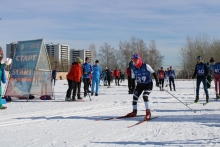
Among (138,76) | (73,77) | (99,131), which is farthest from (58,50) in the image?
(99,131)

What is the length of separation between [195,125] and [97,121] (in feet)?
7.82

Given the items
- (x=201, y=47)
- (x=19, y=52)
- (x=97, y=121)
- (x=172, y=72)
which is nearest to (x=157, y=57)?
(x=201, y=47)

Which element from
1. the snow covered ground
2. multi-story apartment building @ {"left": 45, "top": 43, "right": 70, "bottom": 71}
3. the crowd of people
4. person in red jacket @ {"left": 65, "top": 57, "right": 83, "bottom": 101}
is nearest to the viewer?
the snow covered ground

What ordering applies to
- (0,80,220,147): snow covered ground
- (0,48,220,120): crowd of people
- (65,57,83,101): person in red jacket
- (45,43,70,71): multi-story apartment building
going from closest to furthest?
(0,80,220,147): snow covered ground < (0,48,220,120): crowd of people < (65,57,83,101): person in red jacket < (45,43,70,71): multi-story apartment building

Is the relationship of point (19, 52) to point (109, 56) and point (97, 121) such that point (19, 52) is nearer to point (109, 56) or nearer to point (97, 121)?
point (97, 121)

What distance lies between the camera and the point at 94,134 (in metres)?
5.96

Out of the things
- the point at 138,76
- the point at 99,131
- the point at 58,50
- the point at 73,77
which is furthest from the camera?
the point at 58,50

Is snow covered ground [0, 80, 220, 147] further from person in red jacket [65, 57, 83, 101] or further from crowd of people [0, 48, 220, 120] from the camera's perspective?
person in red jacket [65, 57, 83, 101]

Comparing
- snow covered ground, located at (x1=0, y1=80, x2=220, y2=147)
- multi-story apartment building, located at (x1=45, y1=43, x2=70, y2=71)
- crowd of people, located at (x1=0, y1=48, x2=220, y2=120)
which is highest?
multi-story apartment building, located at (x1=45, y1=43, x2=70, y2=71)

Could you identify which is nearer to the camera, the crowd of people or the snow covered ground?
the snow covered ground

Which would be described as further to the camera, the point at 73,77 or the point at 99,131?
the point at 73,77

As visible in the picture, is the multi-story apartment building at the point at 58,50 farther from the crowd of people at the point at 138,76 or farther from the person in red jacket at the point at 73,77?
the person in red jacket at the point at 73,77

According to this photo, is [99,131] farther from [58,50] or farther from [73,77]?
[58,50]

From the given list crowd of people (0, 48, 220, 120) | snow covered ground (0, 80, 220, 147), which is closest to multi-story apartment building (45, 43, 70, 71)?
crowd of people (0, 48, 220, 120)
